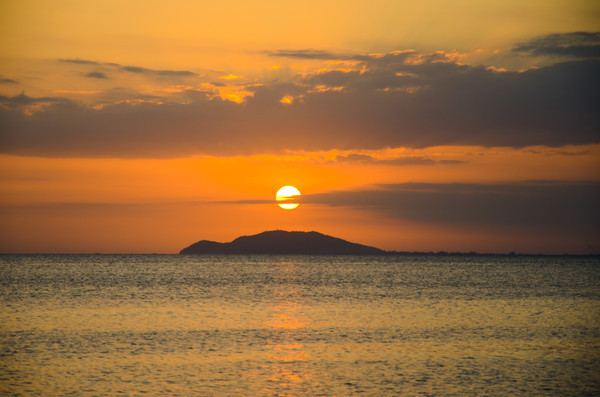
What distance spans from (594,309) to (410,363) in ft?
160

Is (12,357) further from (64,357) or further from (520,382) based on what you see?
(520,382)

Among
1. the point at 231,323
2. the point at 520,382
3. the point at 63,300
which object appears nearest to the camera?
the point at 520,382

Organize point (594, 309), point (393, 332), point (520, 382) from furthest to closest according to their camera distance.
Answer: point (594, 309), point (393, 332), point (520, 382)

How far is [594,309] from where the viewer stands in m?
80.7

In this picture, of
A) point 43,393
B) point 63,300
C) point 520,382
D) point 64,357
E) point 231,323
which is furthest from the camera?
point 63,300

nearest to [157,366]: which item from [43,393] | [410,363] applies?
[43,393]

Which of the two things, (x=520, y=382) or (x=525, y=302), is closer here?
(x=520, y=382)

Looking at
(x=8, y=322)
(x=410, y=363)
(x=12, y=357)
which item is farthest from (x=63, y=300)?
(x=410, y=363)

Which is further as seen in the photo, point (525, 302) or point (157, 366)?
point (525, 302)

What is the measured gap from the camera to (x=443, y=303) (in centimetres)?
8550

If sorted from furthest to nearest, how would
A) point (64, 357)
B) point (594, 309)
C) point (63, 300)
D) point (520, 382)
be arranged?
point (63, 300) < point (594, 309) < point (64, 357) < point (520, 382)

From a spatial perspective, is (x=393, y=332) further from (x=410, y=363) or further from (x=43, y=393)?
(x=43, y=393)

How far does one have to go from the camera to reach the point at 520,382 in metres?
37.6

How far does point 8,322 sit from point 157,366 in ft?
94.8
